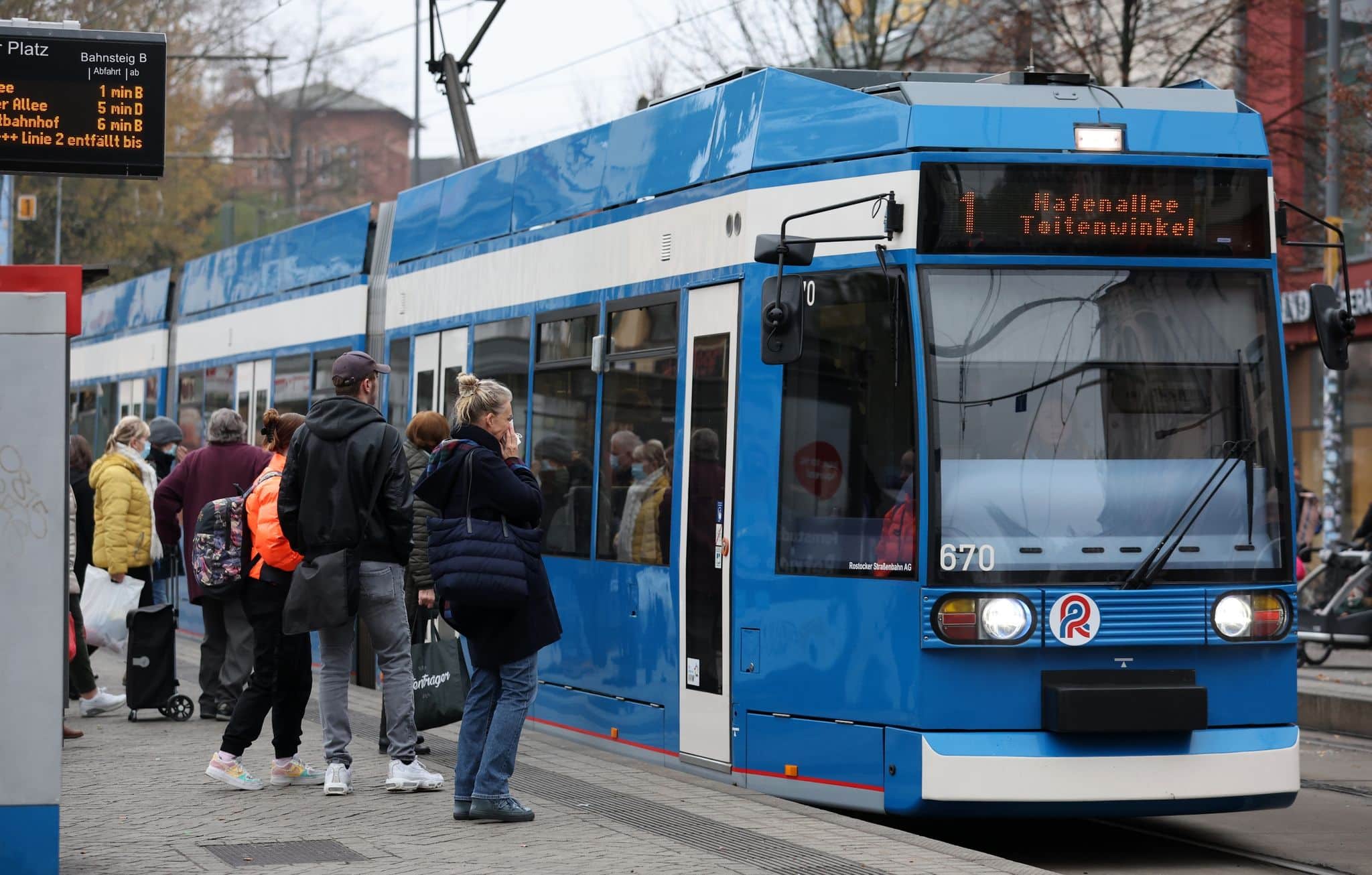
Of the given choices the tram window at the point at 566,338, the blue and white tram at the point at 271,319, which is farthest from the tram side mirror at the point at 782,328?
the blue and white tram at the point at 271,319

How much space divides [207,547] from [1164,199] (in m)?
5.10

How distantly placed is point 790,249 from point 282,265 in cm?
922

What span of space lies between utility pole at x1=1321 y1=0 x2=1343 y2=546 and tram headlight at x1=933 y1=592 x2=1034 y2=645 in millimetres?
11254

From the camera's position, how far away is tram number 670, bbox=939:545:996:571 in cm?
738

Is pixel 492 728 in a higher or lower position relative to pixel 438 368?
lower

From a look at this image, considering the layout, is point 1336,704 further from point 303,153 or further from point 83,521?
point 303,153

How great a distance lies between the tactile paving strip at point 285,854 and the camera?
6465 mm

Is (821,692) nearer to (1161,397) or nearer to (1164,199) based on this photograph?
(1161,397)

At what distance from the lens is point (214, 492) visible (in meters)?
11.2

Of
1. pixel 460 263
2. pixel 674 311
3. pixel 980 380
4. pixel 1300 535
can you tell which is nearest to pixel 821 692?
pixel 980 380

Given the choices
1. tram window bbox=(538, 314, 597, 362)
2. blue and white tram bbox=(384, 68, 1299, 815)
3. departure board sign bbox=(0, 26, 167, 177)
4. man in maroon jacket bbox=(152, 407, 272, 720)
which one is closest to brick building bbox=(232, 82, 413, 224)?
man in maroon jacket bbox=(152, 407, 272, 720)

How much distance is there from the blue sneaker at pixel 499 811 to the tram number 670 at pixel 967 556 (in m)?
1.80

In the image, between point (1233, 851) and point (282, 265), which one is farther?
point (282, 265)

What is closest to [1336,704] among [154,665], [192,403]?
[154,665]
